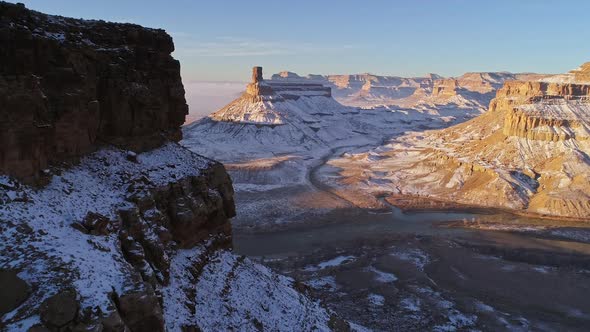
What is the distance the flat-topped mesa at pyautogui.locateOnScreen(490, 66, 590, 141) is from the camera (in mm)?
92938

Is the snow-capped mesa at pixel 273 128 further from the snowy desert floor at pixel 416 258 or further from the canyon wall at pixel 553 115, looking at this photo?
the canyon wall at pixel 553 115

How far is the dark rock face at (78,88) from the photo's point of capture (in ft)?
57.5

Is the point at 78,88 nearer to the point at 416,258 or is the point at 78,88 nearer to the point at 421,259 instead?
the point at 416,258

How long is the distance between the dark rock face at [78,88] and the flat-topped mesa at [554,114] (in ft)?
A: 289

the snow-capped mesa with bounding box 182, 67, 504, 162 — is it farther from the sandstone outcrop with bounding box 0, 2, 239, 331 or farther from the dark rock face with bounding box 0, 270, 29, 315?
the dark rock face with bounding box 0, 270, 29, 315

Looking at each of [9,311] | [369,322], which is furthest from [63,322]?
[369,322]

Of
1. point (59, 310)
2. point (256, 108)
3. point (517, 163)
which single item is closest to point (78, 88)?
point (59, 310)

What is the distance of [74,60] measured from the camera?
21016mm

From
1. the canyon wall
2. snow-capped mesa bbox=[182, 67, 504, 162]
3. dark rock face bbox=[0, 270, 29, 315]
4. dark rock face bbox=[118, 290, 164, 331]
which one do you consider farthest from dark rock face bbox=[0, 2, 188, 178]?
the canyon wall

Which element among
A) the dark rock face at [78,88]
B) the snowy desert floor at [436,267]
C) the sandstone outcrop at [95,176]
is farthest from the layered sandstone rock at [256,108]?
the sandstone outcrop at [95,176]

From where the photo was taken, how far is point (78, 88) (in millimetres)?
21266

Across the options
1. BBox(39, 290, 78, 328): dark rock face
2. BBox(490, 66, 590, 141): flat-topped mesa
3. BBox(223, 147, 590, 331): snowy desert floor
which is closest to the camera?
BBox(39, 290, 78, 328): dark rock face

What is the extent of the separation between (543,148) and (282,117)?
80.9 m

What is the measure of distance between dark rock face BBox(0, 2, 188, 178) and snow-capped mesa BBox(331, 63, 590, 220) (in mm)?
61863
